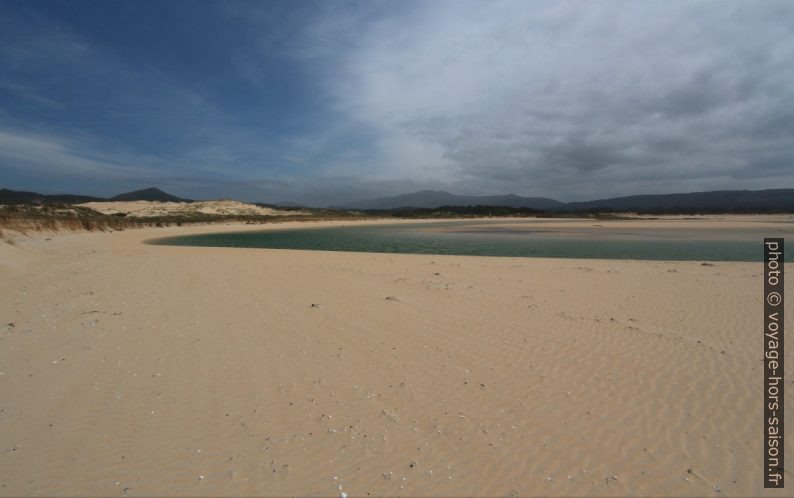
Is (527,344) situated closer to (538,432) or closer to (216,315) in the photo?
(538,432)

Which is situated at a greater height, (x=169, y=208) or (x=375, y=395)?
(x=169, y=208)

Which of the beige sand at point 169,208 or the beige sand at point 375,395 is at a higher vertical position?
the beige sand at point 169,208

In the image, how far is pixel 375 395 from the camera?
16.0 ft

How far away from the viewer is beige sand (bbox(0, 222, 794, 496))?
11.3ft

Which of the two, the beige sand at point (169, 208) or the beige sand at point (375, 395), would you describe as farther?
the beige sand at point (169, 208)

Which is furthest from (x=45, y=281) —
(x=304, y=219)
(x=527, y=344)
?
(x=304, y=219)

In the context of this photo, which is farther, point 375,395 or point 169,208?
point 169,208

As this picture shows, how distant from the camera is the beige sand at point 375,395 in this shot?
346 cm

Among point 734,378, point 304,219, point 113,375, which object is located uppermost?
point 304,219

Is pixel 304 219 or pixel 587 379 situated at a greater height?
pixel 304 219

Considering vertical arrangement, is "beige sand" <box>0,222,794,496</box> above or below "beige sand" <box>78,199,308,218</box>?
below

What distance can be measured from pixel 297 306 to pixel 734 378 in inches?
353

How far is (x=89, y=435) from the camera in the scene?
387 cm

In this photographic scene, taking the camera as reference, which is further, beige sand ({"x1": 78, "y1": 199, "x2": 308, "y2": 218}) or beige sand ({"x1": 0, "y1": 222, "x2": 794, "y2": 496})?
beige sand ({"x1": 78, "y1": 199, "x2": 308, "y2": 218})
